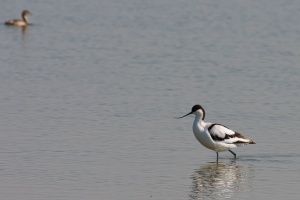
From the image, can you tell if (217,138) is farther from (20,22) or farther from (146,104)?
(20,22)

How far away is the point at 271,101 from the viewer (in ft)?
61.1

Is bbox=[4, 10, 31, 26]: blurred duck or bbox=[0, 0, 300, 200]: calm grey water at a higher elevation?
bbox=[4, 10, 31, 26]: blurred duck

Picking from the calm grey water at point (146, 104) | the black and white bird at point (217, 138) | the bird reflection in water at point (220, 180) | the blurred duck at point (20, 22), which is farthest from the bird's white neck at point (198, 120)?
the blurred duck at point (20, 22)

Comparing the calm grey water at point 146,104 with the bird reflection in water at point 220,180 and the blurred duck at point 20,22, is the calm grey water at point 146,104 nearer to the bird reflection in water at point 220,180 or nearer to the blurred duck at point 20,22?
the bird reflection in water at point 220,180

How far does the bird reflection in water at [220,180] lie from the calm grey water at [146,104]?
0.06ft

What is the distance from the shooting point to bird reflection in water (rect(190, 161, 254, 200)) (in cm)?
1188

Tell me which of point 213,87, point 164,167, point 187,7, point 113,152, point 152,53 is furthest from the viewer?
point 187,7

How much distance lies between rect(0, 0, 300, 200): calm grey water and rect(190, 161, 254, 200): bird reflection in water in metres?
0.02

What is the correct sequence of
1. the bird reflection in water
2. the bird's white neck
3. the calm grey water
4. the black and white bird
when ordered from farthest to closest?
the bird's white neck < the black and white bird < the calm grey water < the bird reflection in water

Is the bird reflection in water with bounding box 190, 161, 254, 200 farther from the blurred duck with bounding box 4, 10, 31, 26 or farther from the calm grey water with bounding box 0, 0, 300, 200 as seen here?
the blurred duck with bounding box 4, 10, 31, 26

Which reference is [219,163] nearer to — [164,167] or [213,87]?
[164,167]

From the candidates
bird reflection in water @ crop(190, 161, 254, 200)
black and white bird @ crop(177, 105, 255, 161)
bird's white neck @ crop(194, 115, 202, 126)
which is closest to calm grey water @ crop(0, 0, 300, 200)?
bird reflection in water @ crop(190, 161, 254, 200)

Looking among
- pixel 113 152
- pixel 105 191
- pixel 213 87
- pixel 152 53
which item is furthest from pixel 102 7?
pixel 105 191

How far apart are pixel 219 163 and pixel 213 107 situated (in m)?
3.85
